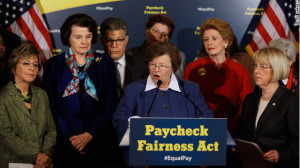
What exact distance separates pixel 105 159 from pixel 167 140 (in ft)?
4.44

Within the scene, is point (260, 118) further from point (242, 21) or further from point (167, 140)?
point (242, 21)

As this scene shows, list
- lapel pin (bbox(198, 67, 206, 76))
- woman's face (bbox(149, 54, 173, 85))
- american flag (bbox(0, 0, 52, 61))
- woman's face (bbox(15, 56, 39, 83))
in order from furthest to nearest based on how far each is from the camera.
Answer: american flag (bbox(0, 0, 52, 61)) → lapel pin (bbox(198, 67, 206, 76)) → woman's face (bbox(15, 56, 39, 83)) → woman's face (bbox(149, 54, 173, 85))

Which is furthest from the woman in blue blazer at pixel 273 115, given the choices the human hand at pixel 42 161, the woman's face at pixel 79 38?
the human hand at pixel 42 161

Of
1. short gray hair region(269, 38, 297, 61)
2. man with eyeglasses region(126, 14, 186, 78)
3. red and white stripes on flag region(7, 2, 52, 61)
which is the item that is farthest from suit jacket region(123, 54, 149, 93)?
short gray hair region(269, 38, 297, 61)

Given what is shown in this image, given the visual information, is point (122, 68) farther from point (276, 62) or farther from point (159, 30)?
point (276, 62)

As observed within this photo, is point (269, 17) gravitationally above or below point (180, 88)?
above

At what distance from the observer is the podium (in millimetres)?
2133

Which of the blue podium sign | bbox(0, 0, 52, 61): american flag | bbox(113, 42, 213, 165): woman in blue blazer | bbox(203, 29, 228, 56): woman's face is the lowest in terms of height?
the blue podium sign

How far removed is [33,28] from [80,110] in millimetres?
1820

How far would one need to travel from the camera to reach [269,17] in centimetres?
475

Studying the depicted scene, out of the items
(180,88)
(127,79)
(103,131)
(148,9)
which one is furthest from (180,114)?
(148,9)

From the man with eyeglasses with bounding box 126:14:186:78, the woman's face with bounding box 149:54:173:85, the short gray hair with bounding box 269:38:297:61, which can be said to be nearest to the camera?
A: the woman's face with bounding box 149:54:173:85

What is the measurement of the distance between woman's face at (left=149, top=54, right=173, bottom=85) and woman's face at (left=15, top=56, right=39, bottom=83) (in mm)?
1111

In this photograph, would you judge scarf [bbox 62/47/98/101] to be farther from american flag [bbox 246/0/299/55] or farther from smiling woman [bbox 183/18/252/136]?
american flag [bbox 246/0/299/55]
